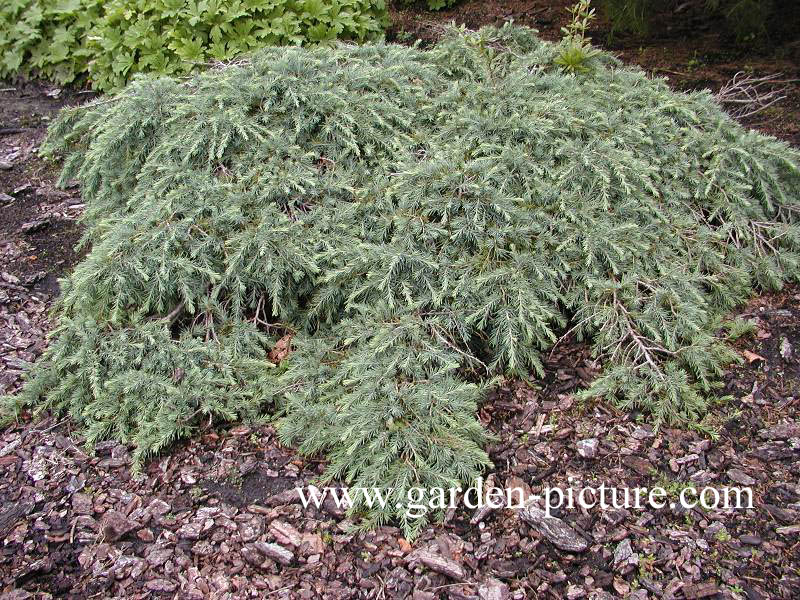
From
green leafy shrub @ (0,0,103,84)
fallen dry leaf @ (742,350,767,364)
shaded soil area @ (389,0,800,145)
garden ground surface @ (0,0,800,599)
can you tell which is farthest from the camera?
green leafy shrub @ (0,0,103,84)

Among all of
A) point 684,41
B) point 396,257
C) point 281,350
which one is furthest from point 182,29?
point 684,41

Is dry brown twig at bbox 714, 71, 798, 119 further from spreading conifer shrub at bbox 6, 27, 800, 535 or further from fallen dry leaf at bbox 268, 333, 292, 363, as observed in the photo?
fallen dry leaf at bbox 268, 333, 292, 363

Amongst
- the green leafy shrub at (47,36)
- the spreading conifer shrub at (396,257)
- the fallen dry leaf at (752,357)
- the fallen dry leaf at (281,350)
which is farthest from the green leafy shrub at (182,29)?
the fallen dry leaf at (752,357)

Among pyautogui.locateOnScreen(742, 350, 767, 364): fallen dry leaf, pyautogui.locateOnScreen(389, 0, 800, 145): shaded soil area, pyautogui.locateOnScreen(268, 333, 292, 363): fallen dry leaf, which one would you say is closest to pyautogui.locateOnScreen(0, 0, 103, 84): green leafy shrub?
pyautogui.locateOnScreen(389, 0, 800, 145): shaded soil area

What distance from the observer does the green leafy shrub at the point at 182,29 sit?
5.00m

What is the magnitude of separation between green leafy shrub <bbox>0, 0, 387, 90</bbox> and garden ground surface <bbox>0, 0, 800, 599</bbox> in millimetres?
2775

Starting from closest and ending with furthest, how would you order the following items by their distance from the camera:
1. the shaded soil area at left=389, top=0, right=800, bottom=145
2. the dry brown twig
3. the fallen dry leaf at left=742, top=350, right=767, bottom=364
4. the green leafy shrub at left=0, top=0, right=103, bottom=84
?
the fallen dry leaf at left=742, top=350, right=767, bottom=364, the dry brown twig, the shaded soil area at left=389, top=0, right=800, bottom=145, the green leafy shrub at left=0, top=0, right=103, bottom=84

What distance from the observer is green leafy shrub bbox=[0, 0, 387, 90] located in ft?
16.4

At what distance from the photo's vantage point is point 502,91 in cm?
345

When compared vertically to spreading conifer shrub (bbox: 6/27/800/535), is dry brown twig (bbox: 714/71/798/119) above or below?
above

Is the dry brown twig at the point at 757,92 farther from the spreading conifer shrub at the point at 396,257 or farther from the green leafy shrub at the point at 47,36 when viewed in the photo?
the green leafy shrub at the point at 47,36

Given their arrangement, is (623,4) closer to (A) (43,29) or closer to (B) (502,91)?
(B) (502,91)

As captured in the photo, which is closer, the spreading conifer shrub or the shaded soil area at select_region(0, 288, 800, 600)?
the shaded soil area at select_region(0, 288, 800, 600)

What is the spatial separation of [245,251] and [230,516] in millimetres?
1139
